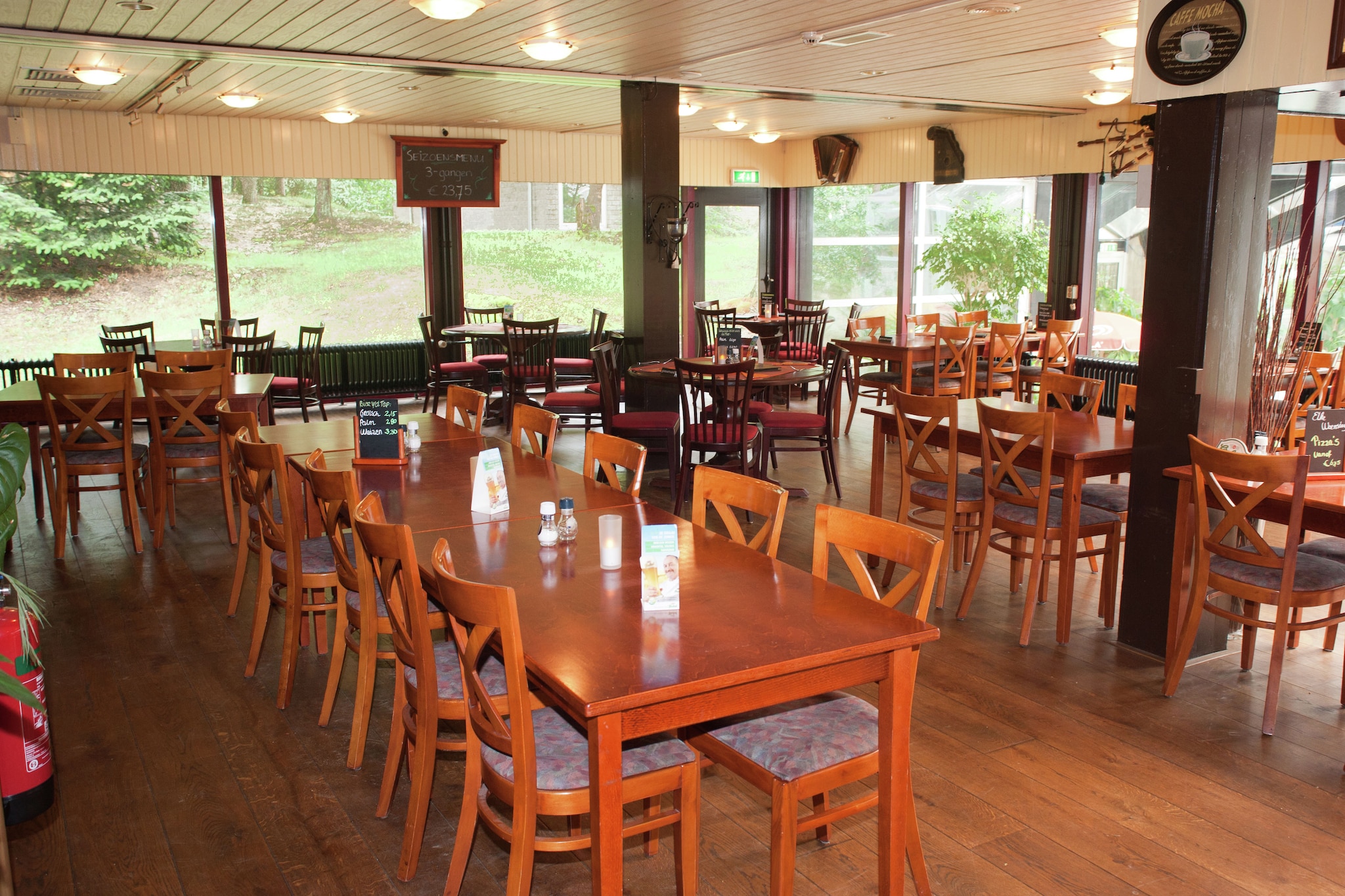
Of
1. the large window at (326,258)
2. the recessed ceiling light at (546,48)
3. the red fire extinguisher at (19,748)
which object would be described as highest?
the recessed ceiling light at (546,48)

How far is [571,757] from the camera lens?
2297 millimetres

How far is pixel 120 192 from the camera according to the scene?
33.0ft

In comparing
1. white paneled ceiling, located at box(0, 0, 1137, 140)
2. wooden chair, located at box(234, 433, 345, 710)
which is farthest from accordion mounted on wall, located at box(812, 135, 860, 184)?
wooden chair, located at box(234, 433, 345, 710)

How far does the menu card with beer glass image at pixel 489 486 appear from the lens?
3193mm

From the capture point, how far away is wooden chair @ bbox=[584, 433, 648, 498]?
354 centimetres

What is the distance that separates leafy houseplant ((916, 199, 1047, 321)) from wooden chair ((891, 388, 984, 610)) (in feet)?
21.1

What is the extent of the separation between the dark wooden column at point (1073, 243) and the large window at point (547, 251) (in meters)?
4.94

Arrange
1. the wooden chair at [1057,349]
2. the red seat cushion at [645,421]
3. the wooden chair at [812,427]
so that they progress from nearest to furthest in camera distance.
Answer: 1. the wooden chair at [812,427]
2. the red seat cushion at [645,421]
3. the wooden chair at [1057,349]

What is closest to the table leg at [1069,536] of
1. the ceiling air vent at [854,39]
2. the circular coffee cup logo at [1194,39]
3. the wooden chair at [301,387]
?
the circular coffee cup logo at [1194,39]

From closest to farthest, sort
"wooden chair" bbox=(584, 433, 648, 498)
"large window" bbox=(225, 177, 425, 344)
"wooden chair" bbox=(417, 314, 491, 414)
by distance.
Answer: "wooden chair" bbox=(584, 433, 648, 498) < "wooden chair" bbox=(417, 314, 491, 414) < "large window" bbox=(225, 177, 425, 344)

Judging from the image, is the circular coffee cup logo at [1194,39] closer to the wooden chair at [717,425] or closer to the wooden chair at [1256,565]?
the wooden chair at [1256,565]

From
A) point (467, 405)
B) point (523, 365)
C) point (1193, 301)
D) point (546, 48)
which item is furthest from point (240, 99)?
point (1193, 301)

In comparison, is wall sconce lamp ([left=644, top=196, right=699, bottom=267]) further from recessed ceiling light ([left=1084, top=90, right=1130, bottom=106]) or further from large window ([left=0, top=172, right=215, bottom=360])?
large window ([left=0, top=172, right=215, bottom=360])

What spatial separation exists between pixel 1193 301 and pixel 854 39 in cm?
317
